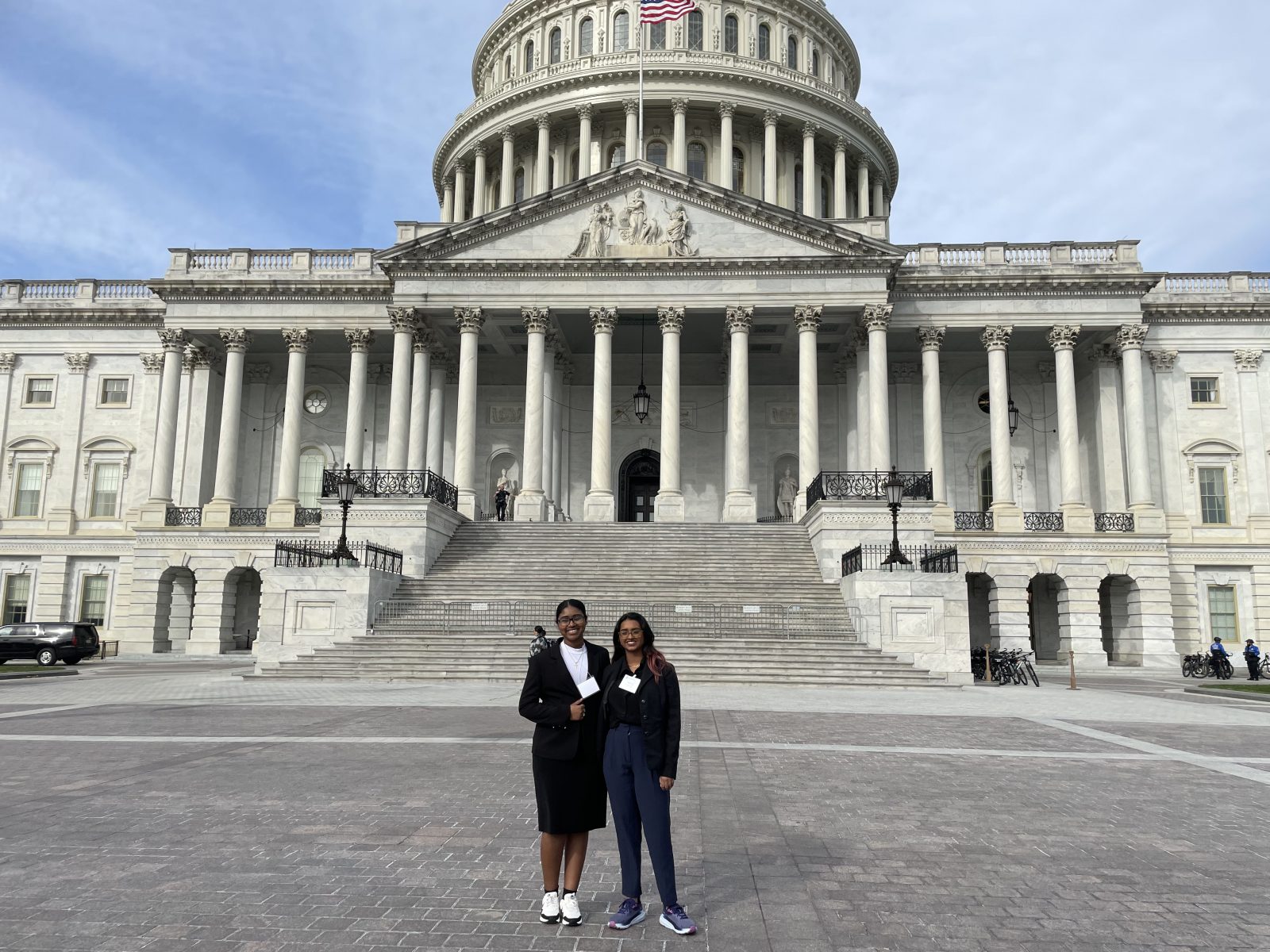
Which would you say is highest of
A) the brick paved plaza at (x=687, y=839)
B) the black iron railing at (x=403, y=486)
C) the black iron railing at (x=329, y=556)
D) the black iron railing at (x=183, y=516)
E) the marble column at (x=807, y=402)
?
the marble column at (x=807, y=402)

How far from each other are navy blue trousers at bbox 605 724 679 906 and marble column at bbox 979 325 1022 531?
36.4 meters

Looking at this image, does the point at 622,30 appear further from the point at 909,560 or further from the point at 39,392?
the point at 909,560

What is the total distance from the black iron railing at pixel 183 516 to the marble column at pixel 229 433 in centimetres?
58

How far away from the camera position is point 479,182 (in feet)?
201

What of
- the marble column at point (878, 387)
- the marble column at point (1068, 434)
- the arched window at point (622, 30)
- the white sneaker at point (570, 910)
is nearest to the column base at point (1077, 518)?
the marble column at point (1068, 434)

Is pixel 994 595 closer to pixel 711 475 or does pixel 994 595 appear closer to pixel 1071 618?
pixel 1071 618

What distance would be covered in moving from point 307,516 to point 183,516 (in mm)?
5152

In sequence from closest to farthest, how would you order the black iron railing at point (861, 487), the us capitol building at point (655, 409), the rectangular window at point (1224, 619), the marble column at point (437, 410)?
the black iron railing at point (861, 487) < the us capitol building at point (655, 409) < the rectangular window at point (1224, 619) < the marble column at point (437, 410)

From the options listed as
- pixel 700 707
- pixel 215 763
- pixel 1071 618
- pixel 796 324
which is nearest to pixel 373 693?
pixel 700 707

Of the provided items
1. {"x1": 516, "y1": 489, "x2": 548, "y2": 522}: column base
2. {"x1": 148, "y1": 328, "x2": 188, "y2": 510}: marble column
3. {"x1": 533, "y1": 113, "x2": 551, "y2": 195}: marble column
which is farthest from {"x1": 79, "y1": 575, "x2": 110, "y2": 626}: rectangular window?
{"x1": 533, "y1": 113, "x2": 551, "y2": 195}: marble column

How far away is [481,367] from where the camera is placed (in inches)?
1898

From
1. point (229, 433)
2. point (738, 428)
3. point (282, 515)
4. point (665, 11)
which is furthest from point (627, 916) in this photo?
point (665, 11)

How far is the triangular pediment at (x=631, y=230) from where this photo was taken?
39.5 m

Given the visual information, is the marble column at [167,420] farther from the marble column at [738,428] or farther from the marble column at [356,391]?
the marble column at [738,428]
